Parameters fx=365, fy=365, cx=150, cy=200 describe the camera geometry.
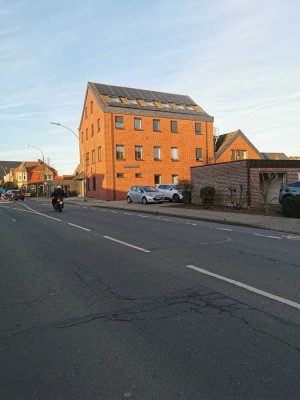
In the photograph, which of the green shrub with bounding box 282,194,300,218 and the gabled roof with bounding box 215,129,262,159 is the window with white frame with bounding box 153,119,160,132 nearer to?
the gabled roof with bounding box 215,129,262,159

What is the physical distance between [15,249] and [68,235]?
2548 mm

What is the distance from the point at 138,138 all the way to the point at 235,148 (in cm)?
1444

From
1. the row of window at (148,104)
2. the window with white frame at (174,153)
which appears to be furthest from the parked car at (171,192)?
the row of window at (148,104)

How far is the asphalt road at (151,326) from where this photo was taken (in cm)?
292

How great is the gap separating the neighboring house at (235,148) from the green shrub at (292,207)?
32179 millimetres

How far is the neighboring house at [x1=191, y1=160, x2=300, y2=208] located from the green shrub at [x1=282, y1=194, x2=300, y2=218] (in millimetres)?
3393

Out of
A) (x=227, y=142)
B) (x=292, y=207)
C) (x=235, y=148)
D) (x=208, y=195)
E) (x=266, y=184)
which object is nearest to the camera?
(x=292, y=207)

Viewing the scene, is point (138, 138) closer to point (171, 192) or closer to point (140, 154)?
point (140, 154)

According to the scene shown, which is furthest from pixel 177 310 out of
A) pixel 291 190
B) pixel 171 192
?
pixel 171 192

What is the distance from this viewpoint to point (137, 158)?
1658 inches

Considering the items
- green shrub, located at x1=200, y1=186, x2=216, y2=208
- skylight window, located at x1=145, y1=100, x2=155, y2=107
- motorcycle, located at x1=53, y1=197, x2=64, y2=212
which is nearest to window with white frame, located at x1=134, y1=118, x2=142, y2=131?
skylight window, located at x1=145, y1=100, x2=155, y2=107

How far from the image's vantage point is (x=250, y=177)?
20172 mm

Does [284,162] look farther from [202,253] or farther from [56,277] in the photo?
[56,277]

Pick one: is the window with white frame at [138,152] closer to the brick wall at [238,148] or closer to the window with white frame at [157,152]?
the window with white frame at [157,152]
